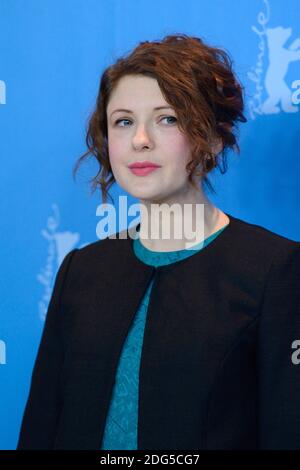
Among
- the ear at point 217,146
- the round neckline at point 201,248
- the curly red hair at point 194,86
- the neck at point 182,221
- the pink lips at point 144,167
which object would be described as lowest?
the round neckline at point 201,248

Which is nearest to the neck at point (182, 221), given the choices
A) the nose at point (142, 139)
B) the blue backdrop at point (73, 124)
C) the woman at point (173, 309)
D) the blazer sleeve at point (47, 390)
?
the woman at point (173, 309)

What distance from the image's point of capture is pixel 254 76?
1.59m

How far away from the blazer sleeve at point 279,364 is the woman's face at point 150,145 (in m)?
0.23

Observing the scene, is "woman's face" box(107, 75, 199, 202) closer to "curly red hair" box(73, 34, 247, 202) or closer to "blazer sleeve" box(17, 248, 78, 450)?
"curly red hair" box(73, 34, 247, 202)

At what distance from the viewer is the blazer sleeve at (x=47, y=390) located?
4.28 feet

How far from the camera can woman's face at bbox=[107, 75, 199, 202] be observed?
1.20m

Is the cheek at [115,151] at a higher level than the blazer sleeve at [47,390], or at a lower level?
higher

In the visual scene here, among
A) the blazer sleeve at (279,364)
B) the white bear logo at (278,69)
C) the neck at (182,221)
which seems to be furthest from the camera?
the white bear logo at (278,69)

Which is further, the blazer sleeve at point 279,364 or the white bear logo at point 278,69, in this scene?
the white bear logo at point 278,69

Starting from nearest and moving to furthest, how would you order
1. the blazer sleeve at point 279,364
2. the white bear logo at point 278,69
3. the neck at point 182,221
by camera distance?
the blazer sleeve at point 279,364 → the neck at point 182,221 → the white bear logo at point 278,69

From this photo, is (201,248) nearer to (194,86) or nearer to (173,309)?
(173,309)

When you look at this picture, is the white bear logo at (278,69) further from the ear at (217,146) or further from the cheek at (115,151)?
the cheek at (115,151)

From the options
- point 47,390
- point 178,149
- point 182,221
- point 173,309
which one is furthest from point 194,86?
point 47,390
